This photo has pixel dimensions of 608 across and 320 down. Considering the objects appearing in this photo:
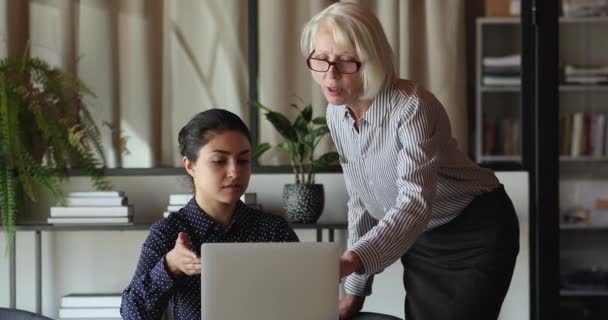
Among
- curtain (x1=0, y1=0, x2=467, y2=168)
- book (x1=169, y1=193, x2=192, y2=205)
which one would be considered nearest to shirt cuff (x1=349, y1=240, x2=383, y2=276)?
book (x1=169, y1=193, x2=192, y2=205)

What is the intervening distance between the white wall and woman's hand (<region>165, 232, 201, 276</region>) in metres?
2.24

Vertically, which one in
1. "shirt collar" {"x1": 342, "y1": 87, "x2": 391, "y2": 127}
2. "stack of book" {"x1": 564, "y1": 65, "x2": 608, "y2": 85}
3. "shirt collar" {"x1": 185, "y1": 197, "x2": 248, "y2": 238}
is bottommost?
"shirt collar" {"x1": 185, "y1": 197, "x2": 248, "y2": 238}

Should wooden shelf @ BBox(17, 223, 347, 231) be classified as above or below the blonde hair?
below

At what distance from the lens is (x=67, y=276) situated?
3.96 metres

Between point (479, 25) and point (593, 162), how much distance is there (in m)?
0.72

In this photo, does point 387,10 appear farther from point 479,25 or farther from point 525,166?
point 525,166

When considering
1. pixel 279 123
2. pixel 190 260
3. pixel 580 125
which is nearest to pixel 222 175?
pixel 190 260

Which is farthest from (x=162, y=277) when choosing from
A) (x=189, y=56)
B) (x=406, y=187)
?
(x=189, y=56)

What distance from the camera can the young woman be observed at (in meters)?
1.83

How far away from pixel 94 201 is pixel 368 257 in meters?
2.09

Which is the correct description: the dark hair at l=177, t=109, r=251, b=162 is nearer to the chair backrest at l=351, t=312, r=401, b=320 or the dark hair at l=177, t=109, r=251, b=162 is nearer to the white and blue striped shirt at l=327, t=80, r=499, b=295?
the white and blue striped shirt at l=327, t=80, r=499, b=295

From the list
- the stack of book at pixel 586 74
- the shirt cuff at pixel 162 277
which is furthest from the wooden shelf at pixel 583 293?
the shirt cuff at pixel 162 277

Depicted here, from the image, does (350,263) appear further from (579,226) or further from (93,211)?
(579,226)

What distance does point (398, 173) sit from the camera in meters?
2.06
